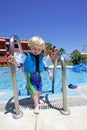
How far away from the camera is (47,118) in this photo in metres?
3.03

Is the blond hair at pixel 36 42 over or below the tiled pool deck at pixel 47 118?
over

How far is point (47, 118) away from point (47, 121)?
0.29 feet

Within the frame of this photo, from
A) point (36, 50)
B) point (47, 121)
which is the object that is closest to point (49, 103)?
point (47, 121)

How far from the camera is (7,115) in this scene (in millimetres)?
3146

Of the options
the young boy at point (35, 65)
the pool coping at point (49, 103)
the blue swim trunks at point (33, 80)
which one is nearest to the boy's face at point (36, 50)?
the young boy at point (35, 65)

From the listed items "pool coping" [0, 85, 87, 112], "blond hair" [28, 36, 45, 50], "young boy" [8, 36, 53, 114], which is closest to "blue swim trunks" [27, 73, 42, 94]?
"young boy" [8, 36, 53, 114]

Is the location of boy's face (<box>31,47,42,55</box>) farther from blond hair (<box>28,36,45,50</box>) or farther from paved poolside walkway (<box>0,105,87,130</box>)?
paved poolside walkway (<box>0,105,87,130</box>)

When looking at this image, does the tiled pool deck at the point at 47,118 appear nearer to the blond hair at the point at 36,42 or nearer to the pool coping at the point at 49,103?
the pool coping at the point at 49,103

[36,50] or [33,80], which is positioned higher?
[36,50]

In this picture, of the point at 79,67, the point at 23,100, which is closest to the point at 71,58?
the point at 79,67

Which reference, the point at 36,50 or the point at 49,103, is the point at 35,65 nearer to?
the point at 36,50

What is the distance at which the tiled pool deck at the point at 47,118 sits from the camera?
110 inches

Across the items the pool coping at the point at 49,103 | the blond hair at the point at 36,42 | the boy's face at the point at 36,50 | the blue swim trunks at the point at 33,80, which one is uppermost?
the blond hair at the point at 36,42

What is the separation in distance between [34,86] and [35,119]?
0.74 metres
